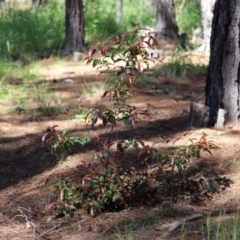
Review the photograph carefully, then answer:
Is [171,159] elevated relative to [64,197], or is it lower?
elevated

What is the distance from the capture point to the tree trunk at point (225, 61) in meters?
5.38

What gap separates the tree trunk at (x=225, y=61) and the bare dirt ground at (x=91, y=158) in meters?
0.21

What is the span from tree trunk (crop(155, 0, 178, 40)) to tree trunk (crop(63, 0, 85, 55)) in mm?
1577

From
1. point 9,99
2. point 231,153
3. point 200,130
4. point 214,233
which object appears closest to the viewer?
point 214,233

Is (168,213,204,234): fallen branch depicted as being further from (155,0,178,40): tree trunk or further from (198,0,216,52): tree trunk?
(155,0,178,40): tree trunk

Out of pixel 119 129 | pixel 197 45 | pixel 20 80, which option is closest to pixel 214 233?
pixel 119 129

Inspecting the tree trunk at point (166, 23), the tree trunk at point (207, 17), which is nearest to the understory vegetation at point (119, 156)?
the tree trunk at point (207, 17)

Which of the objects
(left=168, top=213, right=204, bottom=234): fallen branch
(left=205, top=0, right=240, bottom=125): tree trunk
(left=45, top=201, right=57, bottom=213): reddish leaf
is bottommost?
(left=45, top=201, right=57, bottom=213): reddish leaf

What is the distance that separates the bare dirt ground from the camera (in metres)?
3.99

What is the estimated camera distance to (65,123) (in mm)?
6488

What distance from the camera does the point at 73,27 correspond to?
10914mm

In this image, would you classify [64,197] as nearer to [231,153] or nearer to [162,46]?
[231,153]

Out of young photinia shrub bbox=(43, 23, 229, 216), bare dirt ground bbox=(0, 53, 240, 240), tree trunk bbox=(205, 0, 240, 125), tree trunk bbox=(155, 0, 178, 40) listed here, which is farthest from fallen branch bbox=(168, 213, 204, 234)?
tree trunk bbox=(155, 0, 178, 40)

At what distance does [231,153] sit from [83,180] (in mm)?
1313
